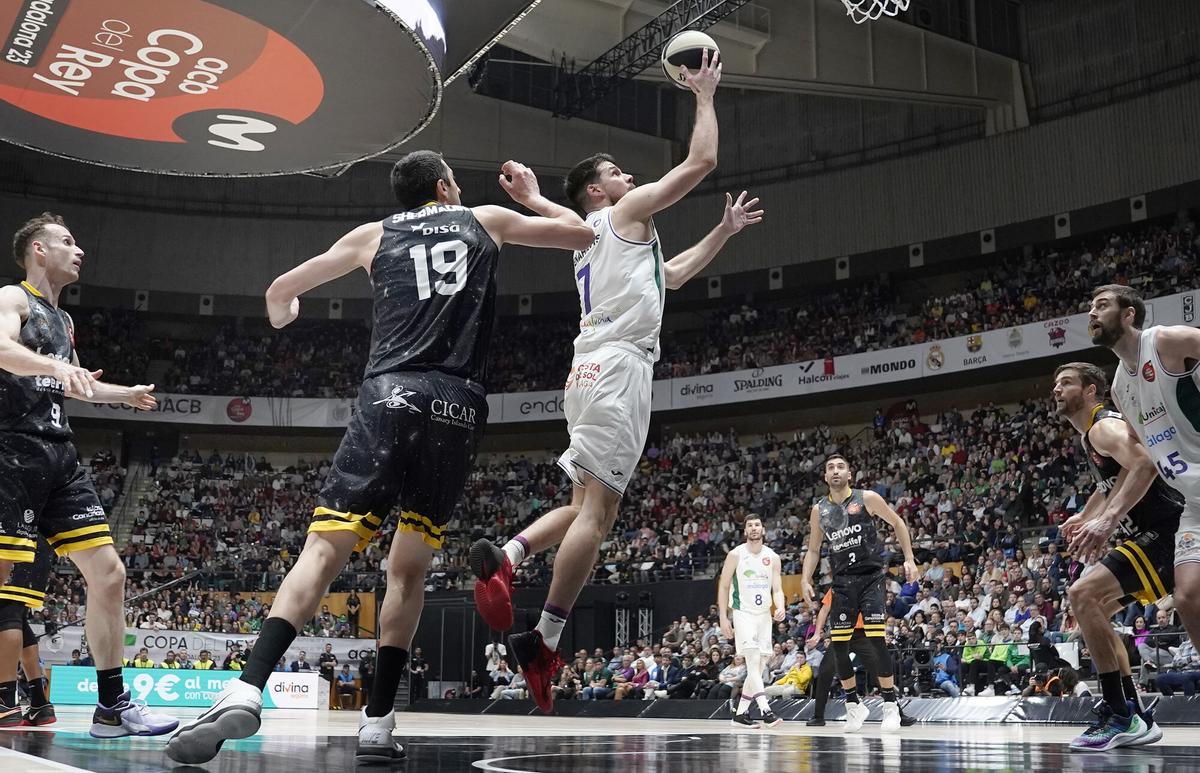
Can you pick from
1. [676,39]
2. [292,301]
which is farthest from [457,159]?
[292,301]

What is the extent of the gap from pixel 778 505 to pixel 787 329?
6.38 meters

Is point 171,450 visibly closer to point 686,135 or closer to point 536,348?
point 536,348

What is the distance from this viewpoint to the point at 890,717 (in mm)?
9562

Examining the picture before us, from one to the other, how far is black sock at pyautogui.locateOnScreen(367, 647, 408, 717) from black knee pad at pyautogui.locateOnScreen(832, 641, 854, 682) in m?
6.85

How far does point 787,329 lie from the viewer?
1280 inches

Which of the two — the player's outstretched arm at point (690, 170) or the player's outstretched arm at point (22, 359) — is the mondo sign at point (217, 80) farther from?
the player's outstretched arm at point (690, 170)

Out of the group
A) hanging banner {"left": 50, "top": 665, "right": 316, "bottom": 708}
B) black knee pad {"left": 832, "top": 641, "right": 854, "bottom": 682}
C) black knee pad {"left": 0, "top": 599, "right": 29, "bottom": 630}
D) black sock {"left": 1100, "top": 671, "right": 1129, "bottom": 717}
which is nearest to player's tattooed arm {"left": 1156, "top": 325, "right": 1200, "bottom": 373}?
black sock {"left": 1100, "top": 671, "right": 1129, "bottom": 717}

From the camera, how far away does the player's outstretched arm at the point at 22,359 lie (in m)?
4.68

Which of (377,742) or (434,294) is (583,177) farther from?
(377,742)

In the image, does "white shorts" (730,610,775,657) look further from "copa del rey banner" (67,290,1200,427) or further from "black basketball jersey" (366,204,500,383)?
"copa del rey banner" (67,290,1200,427)

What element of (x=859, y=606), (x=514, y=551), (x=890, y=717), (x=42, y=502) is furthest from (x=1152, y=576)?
(x=42, y=502)

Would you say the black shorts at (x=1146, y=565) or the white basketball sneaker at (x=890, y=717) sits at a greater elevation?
the black shorts at (x=1146, y=565)

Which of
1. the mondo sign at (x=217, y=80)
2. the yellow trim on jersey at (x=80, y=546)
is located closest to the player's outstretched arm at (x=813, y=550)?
the mondo sign at (x=217, y=80)

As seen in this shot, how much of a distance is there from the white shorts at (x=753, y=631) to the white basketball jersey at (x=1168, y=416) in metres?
6.54
